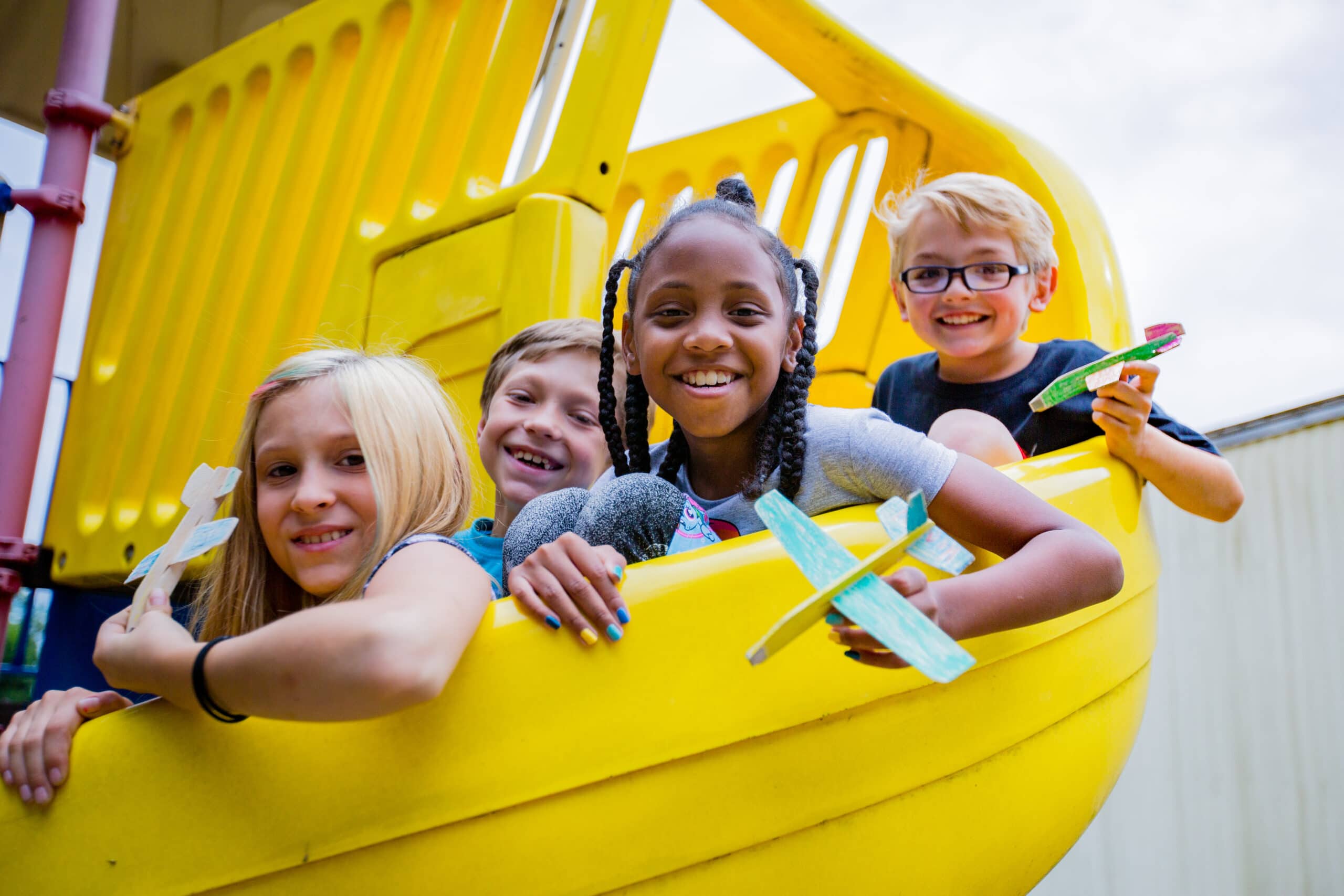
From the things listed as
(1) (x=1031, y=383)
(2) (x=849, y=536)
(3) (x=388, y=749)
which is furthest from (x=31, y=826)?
(1) (x=1031, y=383)

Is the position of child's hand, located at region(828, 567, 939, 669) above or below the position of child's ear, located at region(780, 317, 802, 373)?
below

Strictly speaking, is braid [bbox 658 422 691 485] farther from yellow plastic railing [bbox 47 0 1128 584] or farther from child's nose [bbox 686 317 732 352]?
yellow plastic railing [bbox 47 0 1128 584]

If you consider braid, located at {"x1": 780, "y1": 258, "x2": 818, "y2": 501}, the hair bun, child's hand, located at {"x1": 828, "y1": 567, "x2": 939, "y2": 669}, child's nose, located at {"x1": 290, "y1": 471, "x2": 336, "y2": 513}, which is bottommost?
child's hand, located at {"x1": 828, "y1": 567, "x2": 939, "y2": 669}

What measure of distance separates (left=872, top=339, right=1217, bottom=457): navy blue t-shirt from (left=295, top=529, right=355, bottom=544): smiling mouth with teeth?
2.64ft

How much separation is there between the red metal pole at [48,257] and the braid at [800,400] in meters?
1.44

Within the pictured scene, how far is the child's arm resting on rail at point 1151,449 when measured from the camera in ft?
3.54

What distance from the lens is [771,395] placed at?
101cm

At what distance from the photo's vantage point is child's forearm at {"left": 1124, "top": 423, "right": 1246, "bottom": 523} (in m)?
1.09

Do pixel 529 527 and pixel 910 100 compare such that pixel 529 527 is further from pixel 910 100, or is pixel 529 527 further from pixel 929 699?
pixel 910 100

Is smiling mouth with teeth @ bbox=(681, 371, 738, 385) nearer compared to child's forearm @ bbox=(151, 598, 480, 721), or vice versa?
child's forearm @ bbox=(151, 598, 480, 721)

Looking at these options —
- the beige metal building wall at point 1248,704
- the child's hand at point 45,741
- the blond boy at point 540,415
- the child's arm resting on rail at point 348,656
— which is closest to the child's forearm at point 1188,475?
the blond boy at point 540,415

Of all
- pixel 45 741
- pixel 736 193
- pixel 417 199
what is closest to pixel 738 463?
pixel 736 193

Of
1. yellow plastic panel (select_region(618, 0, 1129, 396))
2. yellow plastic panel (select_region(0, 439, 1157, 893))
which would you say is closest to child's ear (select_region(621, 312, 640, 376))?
yellow plastic panel (select_region(618, 0, 1129, 396))

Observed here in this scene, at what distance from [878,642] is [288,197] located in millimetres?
1589
